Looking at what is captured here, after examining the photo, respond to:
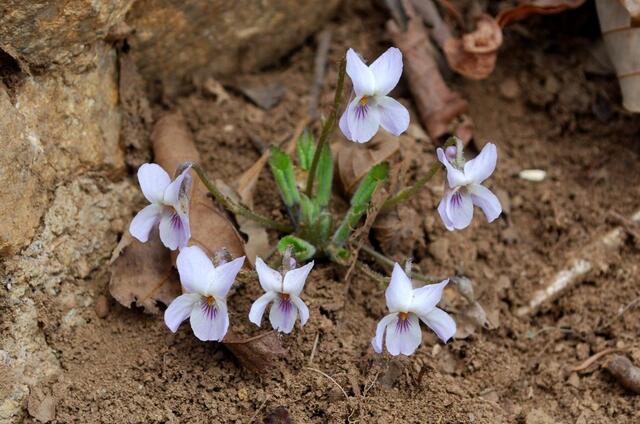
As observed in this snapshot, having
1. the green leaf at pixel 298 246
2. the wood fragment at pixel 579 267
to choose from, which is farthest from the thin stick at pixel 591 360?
the green leaf at pixel 298 246

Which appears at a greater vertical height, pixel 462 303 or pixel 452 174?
pixel 452 174

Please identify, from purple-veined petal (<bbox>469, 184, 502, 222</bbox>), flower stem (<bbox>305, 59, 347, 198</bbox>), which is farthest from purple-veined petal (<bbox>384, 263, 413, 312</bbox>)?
flower stem (<bbox>305, 59, 347, 198</bbox>)

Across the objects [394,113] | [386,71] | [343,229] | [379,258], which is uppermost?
[386,71]

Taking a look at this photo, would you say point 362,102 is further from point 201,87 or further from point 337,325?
point 201,87

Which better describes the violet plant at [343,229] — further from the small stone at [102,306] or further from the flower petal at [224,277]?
the small stone at [102,306]

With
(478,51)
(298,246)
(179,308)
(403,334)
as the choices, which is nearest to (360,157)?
(298,246)

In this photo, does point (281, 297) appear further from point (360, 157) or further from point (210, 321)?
point (360, 157)

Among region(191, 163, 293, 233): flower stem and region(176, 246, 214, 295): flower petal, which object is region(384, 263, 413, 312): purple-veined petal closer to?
region(176, 246, 214, 295): flower petal
